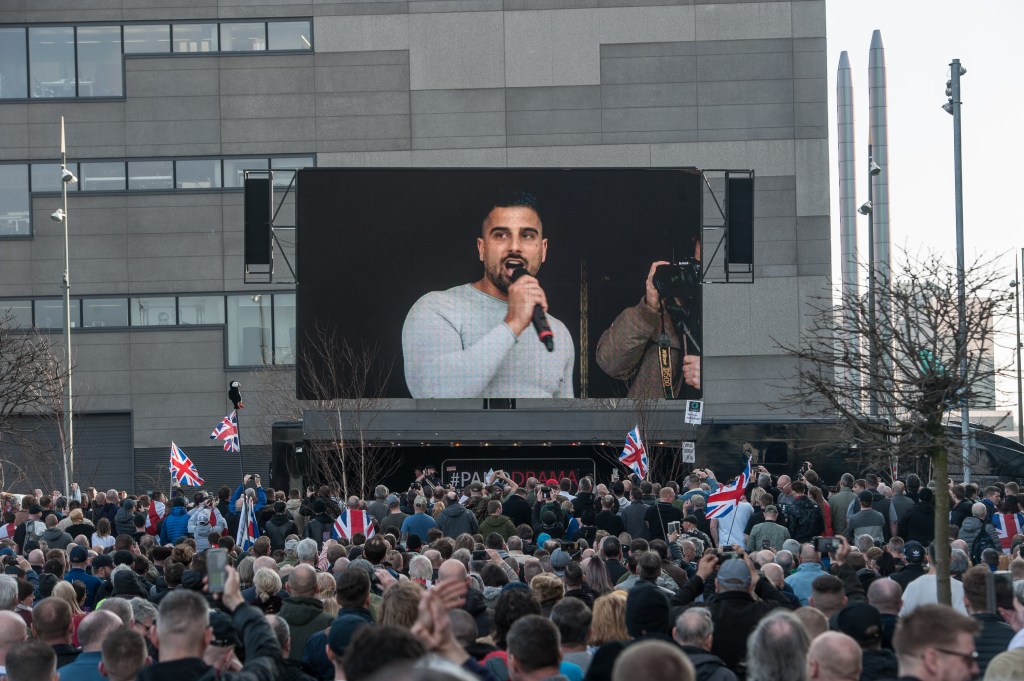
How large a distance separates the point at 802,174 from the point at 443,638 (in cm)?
4381

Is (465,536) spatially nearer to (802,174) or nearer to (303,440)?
(303,440)

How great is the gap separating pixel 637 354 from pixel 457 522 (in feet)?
51.5

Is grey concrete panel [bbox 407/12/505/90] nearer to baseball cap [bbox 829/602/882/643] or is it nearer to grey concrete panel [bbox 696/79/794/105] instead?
grey concrete panel [bbox 696/79/794/105]

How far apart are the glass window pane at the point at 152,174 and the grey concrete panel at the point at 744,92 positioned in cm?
1889

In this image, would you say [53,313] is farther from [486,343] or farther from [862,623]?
[862,623]

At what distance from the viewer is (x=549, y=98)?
4756cm

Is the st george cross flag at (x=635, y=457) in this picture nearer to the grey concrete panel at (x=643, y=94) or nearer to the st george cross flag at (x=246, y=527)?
the st george cross flag at (x=246, y=527)

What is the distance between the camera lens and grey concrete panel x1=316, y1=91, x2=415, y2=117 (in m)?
47.8

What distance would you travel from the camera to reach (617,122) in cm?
4741

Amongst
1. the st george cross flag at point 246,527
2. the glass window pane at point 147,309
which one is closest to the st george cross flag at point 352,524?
the st george cross flag at point 246,527

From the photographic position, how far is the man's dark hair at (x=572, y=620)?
7781 millimetres

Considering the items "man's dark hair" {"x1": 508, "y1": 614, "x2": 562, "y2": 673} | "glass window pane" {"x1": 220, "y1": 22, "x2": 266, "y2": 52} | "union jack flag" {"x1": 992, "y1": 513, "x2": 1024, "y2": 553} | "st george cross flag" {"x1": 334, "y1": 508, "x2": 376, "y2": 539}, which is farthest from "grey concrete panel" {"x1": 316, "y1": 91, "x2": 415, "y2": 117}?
"man's dark hair" {"x1": 508, "y1": 614, "x2": 562, "y2": 673}

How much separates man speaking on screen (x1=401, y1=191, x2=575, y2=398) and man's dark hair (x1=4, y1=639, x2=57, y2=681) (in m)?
26.3

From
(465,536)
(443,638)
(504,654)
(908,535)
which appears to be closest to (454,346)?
(908,535)
